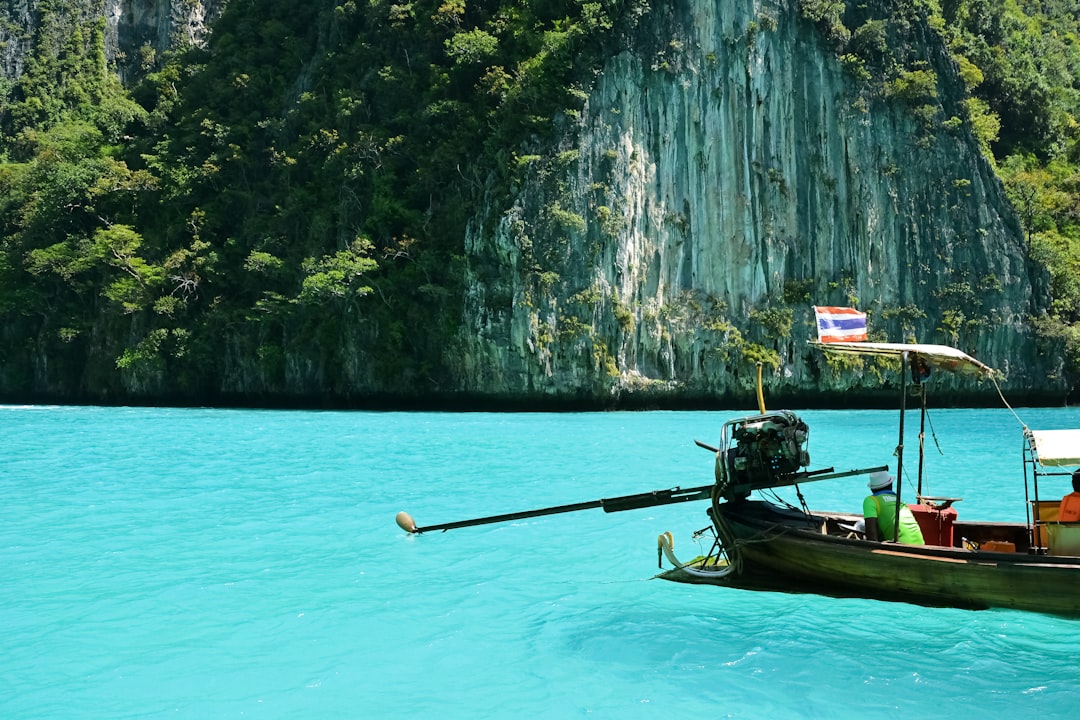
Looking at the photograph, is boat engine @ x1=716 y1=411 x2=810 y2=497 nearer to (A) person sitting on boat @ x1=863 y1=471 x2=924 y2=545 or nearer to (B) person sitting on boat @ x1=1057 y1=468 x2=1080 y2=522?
(A) person sitting on boat @ x1=863 y1=471 x2=924 y2=545

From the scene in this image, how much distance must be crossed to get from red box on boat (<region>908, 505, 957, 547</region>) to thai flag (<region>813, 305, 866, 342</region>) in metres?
2.10

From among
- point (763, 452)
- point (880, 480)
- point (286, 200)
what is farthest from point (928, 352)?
point (286, 200)

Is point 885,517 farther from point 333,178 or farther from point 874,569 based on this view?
point 333,178

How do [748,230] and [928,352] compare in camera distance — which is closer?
[928,352]

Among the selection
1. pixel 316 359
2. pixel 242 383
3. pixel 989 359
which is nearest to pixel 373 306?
pixel 316 359

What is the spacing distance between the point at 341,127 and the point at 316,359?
11.9 metres

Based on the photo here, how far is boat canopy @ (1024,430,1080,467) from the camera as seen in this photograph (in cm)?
964

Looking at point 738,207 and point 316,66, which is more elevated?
point 316,66

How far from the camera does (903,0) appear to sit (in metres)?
45.0

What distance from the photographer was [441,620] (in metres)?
9.78

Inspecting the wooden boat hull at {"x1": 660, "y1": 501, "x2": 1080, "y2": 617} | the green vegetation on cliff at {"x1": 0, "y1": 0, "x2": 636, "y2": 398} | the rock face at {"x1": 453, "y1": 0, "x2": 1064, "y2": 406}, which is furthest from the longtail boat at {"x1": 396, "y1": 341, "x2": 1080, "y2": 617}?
the green vegetation on cliff at {"x1": 0, "y1": 0, "x2": 636, "y2": 398}

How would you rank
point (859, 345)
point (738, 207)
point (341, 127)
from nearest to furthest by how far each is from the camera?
point (859, 345), point (738, 207), point (341, 127)

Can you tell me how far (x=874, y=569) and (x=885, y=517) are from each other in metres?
0.79

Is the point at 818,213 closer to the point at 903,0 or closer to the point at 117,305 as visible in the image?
the point at 903,0
